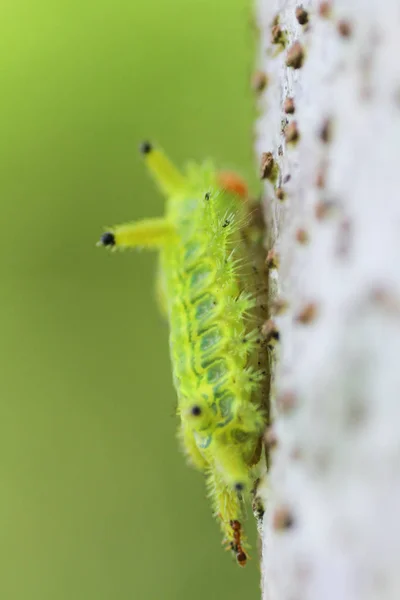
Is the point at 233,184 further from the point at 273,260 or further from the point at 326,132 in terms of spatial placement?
the point at 326,132

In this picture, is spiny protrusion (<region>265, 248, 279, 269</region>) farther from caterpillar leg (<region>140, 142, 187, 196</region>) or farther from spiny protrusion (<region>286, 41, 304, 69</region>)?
caterpillar leg (<region>140, 142, 187, 196</region>)

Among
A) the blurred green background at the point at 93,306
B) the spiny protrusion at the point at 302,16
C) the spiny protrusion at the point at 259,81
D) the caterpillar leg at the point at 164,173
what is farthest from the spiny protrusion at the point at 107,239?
the blurred green background at the point at 93,306

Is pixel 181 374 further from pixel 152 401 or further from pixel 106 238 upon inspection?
pixel 152 401

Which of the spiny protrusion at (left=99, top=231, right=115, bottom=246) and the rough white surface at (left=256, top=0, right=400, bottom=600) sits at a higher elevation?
the spiny protrusion at (left=99, top=231, right=115, bottom=246)

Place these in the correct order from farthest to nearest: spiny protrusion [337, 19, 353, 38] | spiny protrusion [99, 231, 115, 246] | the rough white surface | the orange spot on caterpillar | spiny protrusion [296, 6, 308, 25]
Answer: the orange spot on caterpillar → spiny protrusion [99, 231, 115, 246] → spiny protrusion [296, 6, 308, 25] → spiny protrusion [337, 19, 353, 38] → the rough white surface

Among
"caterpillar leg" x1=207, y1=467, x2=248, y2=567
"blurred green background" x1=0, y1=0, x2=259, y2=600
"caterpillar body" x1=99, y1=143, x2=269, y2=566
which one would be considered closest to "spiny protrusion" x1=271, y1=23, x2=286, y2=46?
"caterpillar body" x1=99, y1=143, x2=269, y2=566

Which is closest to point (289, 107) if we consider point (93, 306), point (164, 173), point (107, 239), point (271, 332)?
point (271, 332)
